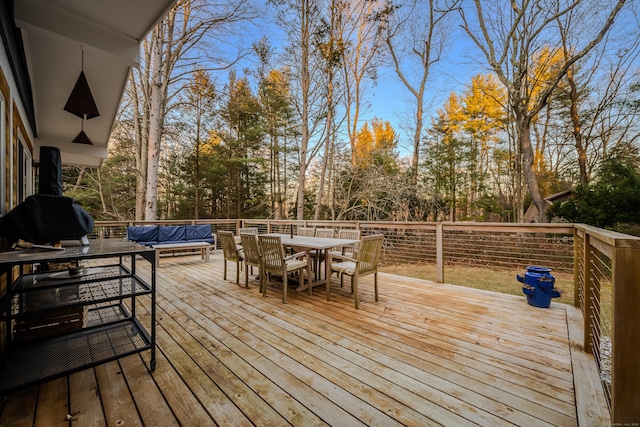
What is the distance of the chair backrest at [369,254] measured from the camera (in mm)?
3301

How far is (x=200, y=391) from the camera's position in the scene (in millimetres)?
1740

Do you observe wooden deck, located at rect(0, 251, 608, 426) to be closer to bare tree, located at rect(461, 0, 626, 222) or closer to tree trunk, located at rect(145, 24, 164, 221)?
tree trunk, located at rect(145, 24, 164, 221)

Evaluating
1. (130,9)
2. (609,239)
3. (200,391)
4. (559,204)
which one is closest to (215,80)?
(130,9)

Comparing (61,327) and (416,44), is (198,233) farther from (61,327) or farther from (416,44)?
(416,44)

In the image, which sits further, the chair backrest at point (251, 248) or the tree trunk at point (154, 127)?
the tree trunk at point (154, 127)

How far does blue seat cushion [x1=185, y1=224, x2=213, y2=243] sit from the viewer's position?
6.79 meters

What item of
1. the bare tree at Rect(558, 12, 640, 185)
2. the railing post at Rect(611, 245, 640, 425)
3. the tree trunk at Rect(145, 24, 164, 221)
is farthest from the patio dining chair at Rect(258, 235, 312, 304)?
the bare tree at Rect(558, 12, 640, 185)

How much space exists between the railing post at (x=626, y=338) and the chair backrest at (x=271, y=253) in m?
2.89

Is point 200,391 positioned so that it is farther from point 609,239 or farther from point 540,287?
point 540,287

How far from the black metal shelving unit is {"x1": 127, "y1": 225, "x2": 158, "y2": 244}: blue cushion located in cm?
381

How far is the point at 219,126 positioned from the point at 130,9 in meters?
11.3

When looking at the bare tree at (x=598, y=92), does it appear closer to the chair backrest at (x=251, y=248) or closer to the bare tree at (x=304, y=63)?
the bare tree at (x=304, y=63)

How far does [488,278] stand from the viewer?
6.12 meters

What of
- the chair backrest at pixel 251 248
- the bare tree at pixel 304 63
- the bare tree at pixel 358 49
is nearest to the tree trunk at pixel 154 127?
the bare tree at pixel 304 63
